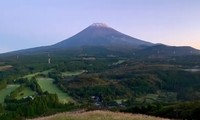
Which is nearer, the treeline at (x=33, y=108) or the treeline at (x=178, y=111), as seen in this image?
the treeline at (x=178, y=111)

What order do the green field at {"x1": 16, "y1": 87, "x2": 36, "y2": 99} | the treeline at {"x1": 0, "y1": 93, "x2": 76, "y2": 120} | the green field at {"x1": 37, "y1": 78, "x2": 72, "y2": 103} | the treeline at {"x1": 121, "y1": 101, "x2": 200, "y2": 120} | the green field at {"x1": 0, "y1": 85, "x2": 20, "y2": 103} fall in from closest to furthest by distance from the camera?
the treeline at {"x1": 121, "y1": 101, "x2": 200, "y2": 120}
the treeline at {"x1": 0, "y1": 93, "x2": 76, "y2": 120}
the green field at {"x1": 0, "y1": 85, "x2": 20, "y2": 103}
the green field at {"x1": 16, "y1": 87, "x2": 36, "y2": 99}
the green field at {"x1": 37, "y1": 78, "x2": 72, "y2": 103}

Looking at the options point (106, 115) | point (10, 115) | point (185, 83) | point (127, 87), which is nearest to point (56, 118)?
point (106, 115)

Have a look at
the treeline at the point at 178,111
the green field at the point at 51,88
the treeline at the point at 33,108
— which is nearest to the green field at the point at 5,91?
the green field at the point at 51,88

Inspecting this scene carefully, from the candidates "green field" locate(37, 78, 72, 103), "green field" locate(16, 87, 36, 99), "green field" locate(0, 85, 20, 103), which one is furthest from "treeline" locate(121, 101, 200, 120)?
"green field" locate(37, 78, 72, 103)

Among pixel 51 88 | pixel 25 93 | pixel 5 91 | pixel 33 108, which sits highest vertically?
pixel 33 108

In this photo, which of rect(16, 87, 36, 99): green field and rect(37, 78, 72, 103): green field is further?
rect(37, 78, 72, 103): green field

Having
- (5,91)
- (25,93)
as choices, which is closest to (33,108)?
(25,93)

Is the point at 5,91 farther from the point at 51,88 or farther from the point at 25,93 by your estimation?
the point at 51,88

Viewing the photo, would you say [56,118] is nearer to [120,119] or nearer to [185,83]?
[120,119]

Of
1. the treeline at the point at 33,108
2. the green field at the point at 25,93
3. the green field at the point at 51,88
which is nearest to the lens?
the treeline at the point at 33,108

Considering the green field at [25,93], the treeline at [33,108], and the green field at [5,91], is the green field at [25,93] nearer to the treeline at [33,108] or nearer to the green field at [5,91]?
the green field at [5,91]

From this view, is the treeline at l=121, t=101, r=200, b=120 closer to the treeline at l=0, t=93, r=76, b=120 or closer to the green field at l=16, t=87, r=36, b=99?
the treeline at l=0, t=93, r=76, b=120
